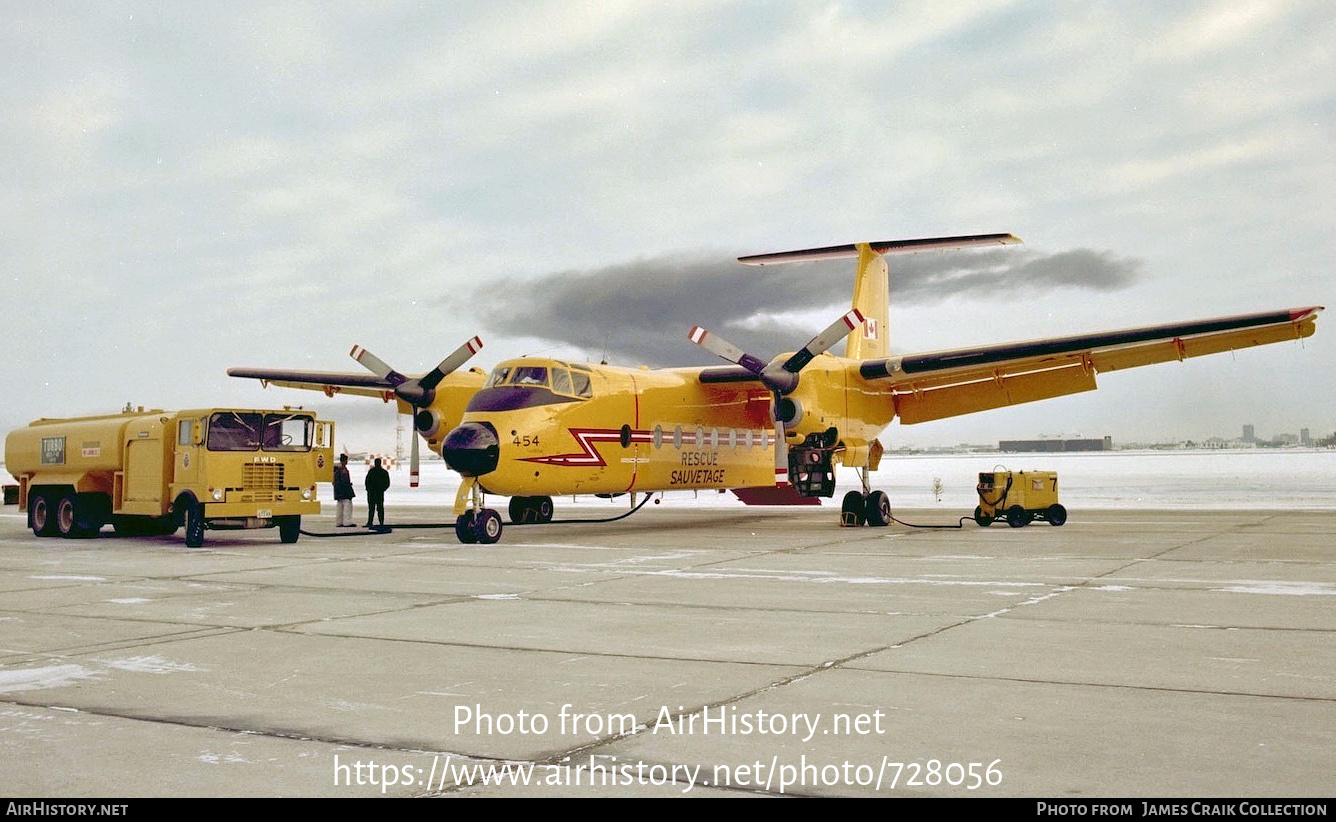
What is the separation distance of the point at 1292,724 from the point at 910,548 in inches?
467

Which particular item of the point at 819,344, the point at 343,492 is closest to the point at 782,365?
the point at 819,344

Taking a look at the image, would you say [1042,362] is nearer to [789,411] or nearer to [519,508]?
[789,411]

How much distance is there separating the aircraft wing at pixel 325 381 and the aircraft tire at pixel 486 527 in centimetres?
1008

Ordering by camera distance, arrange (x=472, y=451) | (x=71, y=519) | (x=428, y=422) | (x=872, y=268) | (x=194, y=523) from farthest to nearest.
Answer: (x=872, y=268) → (x=428, y=422) → (x=71, y=519) → (x=472, y=451) → (x=194, y=523)

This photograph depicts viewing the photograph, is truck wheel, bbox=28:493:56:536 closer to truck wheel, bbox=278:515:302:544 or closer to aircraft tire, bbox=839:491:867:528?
truck wheel, bbox=278:515:302:544

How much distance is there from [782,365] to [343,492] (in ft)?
34.1

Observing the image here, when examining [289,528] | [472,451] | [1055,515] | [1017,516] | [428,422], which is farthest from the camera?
[428,422]

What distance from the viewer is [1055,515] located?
73.7 ft

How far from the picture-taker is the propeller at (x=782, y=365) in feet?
73.6

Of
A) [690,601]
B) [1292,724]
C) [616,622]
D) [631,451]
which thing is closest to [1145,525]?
[631,451]

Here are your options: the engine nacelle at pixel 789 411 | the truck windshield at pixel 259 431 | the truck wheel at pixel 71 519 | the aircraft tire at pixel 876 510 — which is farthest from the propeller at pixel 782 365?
the truck wheel at pixel 71 519

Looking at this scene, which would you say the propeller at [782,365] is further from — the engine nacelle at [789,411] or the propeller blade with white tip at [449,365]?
the propeller blade with white tip at [449,365]

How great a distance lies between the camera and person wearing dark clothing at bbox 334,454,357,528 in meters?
22.9

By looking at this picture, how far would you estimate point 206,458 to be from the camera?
Answer: 59.8 feet
